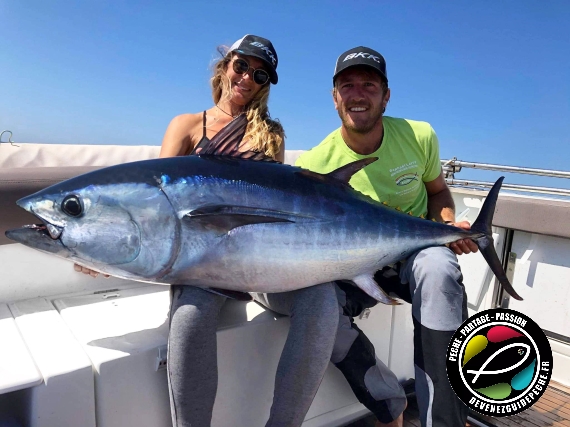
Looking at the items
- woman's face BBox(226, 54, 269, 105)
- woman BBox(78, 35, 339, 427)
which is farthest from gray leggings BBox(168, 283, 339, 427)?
woman's face BBox(226, 54, 269, 105)

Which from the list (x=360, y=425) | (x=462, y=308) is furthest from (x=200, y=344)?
(x=360, y=425)

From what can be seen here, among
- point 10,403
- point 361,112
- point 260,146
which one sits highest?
point 361,112

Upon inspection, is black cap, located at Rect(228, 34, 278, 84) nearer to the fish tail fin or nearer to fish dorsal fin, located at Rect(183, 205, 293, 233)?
fish dorsal fin, located at Rect(183, 205, 293, 233)

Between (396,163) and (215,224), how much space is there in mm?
1230

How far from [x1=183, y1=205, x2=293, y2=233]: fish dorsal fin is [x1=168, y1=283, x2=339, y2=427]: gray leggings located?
28 cm

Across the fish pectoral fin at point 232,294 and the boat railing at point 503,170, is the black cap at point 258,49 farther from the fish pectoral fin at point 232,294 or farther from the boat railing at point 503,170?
the boat railing at point 503,170

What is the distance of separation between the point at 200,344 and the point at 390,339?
4.27ft

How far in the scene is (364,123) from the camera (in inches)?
90.9

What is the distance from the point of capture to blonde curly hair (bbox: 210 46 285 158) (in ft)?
7.35

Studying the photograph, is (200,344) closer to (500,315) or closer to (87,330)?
(87,330)

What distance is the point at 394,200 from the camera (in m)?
2.29

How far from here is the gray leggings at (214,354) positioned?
147 cm

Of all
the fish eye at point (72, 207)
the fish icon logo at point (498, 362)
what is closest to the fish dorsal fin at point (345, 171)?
the fish icon logo at point (498, 362)

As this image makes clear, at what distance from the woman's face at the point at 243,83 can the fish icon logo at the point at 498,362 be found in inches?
59.6
